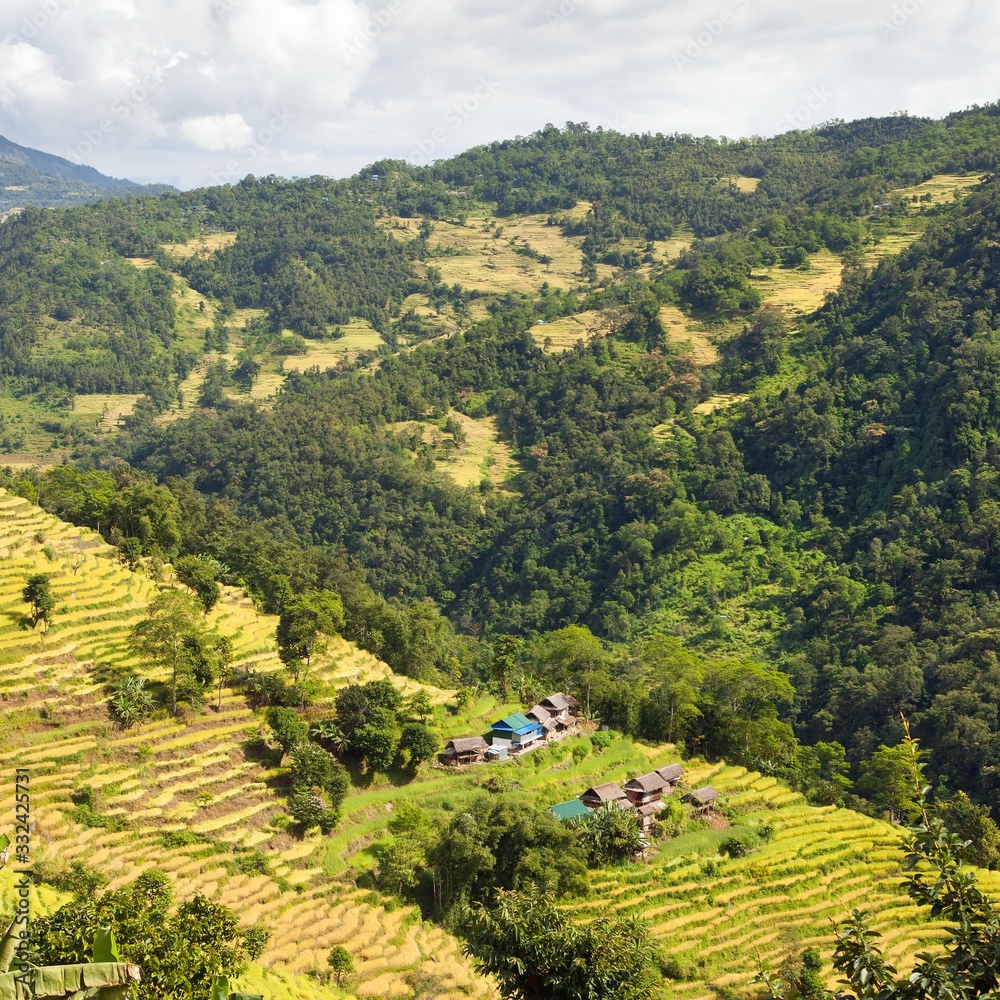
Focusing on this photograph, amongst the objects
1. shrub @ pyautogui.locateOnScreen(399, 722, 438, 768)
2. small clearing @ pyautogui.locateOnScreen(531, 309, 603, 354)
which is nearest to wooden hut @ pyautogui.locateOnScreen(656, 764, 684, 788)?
shrub @ pyautogui.locateOnScreen(399, 722, 438, 768)

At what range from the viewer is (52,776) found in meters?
26.1

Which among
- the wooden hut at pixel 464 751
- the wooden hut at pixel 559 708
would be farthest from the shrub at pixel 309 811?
the wooden hut at pixel 559 708

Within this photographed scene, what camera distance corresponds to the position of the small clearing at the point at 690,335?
8794 centimetres

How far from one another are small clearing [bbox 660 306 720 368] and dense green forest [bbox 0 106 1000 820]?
5.19 ft

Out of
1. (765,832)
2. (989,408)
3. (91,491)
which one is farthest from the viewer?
(989,408)

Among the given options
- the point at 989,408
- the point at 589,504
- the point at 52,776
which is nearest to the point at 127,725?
the point at 52,776

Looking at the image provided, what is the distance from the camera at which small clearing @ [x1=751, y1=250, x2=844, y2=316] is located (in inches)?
3541

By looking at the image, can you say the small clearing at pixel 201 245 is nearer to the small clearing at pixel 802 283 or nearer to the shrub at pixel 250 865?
the small clearing at pixel 802 283

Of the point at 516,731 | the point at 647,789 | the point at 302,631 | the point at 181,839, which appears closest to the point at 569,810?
the point at 647,789

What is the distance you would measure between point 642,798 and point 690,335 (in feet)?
218

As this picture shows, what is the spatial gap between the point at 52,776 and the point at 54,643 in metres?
5.54

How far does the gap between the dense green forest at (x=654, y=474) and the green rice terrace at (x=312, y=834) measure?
592 centimetres

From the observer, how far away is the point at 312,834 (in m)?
27.9

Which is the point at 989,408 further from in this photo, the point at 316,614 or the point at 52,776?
the point at 52,776
